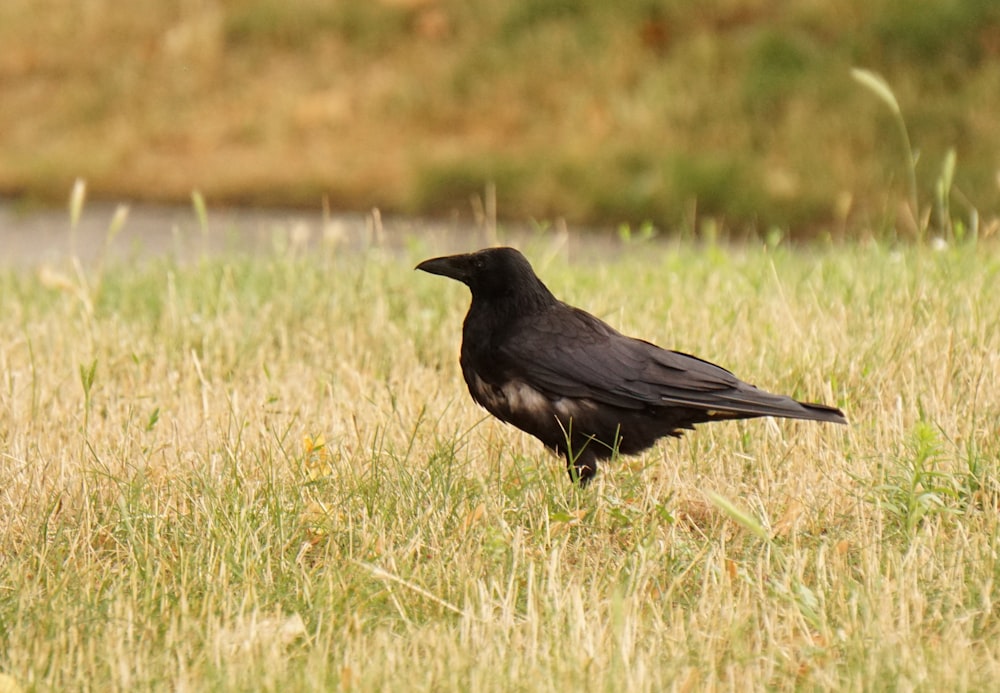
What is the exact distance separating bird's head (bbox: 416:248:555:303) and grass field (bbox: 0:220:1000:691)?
43 cm

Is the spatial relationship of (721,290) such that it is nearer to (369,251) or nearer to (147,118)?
(369,251)

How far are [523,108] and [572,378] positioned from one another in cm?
769

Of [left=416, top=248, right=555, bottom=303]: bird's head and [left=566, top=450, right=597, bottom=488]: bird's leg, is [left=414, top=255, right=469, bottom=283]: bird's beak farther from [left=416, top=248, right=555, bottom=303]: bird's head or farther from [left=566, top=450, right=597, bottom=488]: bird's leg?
[left=566, top=450, right=597, bottom=488]: bird's leg

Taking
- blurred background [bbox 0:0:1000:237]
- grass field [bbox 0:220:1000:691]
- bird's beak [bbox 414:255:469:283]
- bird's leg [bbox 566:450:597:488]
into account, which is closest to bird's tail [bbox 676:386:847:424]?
grass field [bbox 0:220:1000:691]

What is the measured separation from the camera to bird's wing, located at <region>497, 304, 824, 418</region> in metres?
3.63

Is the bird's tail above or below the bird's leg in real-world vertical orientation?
above

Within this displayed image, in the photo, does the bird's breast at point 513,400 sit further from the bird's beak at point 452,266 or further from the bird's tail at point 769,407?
the bird's tail at point 769,407

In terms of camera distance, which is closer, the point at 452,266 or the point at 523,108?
the point at 452,266

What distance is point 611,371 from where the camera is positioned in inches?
146

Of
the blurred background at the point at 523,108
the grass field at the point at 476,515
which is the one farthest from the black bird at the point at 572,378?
the blurred background at the point at 523,108

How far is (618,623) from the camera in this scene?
2182 mm

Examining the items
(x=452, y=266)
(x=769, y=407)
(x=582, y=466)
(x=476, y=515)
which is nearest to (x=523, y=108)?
(x=452, y=266)

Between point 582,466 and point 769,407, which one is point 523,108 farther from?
point 769,407

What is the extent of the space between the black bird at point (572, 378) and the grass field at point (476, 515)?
0.15m
